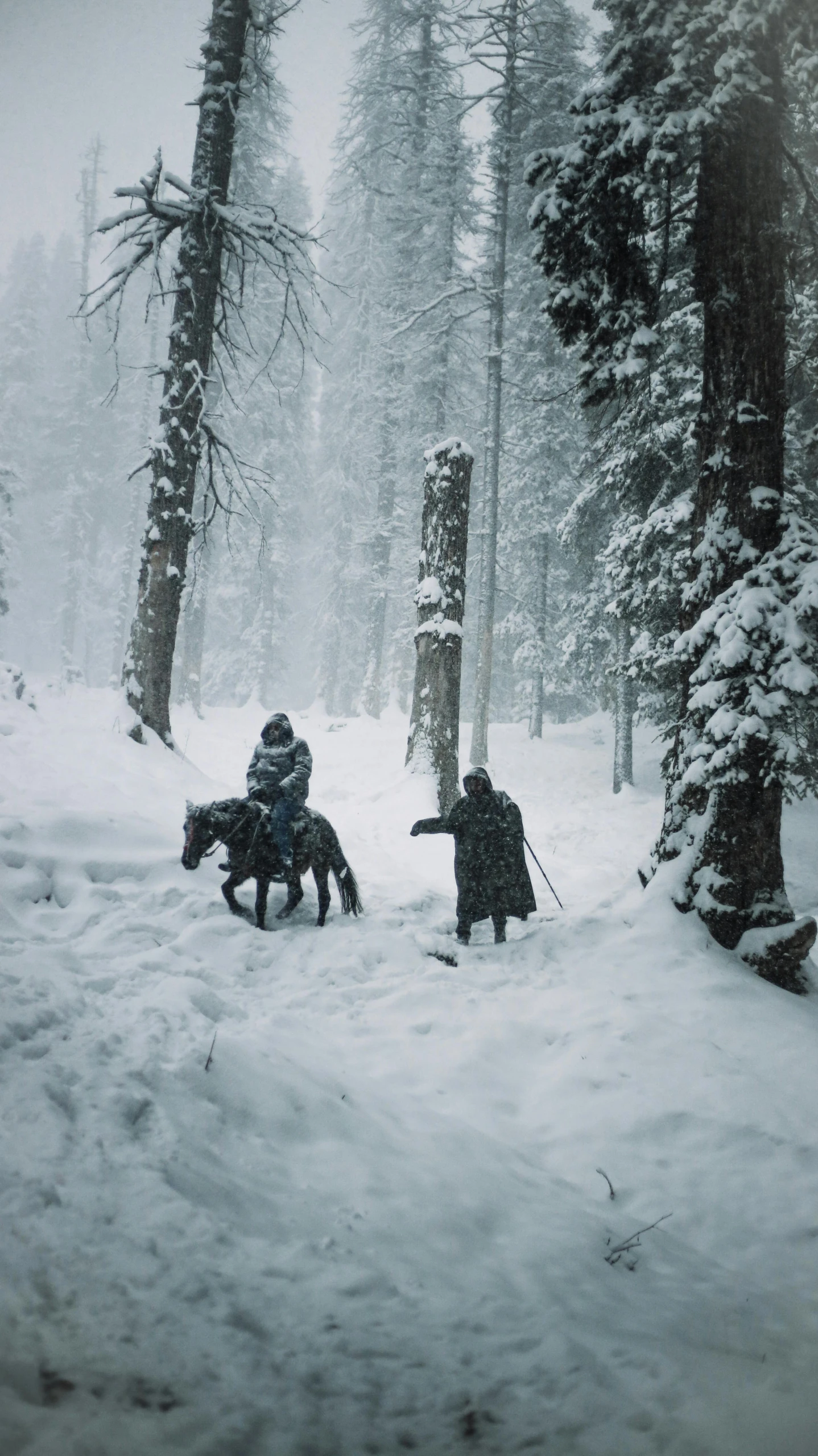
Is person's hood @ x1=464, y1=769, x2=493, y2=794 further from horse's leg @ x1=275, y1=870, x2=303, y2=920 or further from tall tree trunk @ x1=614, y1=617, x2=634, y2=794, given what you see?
tall tree trunk @ x1=614, y1=617, x2=634, y2=794

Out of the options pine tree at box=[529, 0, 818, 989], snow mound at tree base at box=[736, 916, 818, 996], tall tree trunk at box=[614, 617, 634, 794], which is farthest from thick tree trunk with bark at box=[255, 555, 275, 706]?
snow mound at tree base at box=[736, 916, 818, 996]

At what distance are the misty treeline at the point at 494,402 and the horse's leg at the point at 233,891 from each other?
3686 millimetres

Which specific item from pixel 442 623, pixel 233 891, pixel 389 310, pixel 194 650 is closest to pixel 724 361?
pixel 442 623

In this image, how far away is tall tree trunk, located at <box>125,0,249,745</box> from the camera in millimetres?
8609

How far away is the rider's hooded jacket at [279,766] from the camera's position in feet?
20.6

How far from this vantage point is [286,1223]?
7.67 feet

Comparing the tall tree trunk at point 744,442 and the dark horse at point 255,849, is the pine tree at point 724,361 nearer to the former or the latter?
the tall tree trunk at point 744,442

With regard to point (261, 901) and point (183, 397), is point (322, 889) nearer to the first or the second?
point (261, 901)

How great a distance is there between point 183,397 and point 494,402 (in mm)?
10251

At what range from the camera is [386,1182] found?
2684 mm

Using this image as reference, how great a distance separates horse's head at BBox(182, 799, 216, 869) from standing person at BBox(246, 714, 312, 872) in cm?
53

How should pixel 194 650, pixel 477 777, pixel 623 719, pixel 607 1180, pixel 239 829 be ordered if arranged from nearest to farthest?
pixel 607 1180
pixel 239 829
pixel 477 777
pixel 623 719
pixel 194 650

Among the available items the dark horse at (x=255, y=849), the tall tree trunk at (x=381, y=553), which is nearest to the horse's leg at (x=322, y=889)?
the dark horse at (x=255, y=849)

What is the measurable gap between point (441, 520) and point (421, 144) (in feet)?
51.5
